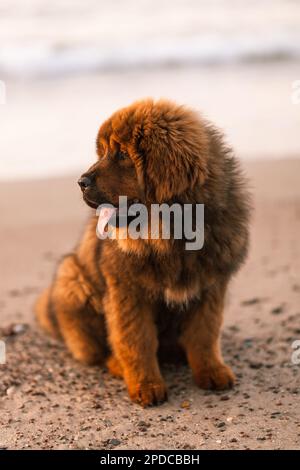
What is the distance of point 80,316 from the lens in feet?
18.4

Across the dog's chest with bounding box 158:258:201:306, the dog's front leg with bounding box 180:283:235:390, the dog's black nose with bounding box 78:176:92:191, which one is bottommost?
the dog's front leg with bounding box 180:283:235:390

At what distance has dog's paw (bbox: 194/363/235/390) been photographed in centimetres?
506

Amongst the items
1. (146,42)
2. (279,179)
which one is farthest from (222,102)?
(146,42)

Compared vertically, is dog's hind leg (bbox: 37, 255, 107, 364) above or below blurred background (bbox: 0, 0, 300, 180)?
below

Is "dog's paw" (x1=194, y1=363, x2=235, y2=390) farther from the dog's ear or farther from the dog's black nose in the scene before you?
the dog's black nose

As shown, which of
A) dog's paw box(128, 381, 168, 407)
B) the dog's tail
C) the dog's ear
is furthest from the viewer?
the dog's tail

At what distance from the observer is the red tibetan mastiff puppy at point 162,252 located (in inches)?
181

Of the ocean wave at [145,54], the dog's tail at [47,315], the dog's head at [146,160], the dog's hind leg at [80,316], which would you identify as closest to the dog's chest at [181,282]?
the dog's head at [146,160]

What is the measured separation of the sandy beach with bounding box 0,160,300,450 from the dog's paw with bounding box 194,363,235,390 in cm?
6

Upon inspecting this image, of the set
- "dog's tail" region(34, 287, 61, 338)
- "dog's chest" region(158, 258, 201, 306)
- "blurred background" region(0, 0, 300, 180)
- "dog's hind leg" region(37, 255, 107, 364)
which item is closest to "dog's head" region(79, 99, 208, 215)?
"dog's chest" region(158, 258, 201, 306)

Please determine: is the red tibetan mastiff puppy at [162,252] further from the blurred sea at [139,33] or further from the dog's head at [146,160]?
the blurred sea at [139,33]

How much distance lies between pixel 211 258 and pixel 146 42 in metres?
12.6

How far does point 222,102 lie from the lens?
12039 millimetres
